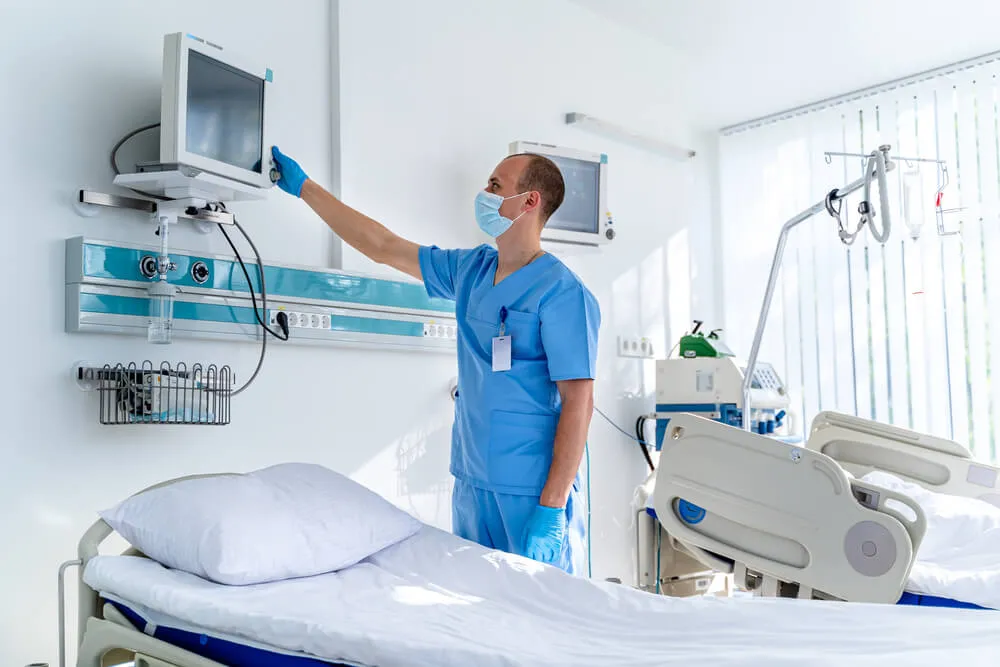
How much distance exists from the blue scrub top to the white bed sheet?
955 millimetres

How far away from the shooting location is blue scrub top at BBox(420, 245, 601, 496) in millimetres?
2336

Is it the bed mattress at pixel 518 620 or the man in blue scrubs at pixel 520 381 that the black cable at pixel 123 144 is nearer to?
the man in blue scrubs at pixel 520 381

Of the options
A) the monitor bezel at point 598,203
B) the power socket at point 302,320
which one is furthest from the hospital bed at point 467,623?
the monitor bezel at point 598,203

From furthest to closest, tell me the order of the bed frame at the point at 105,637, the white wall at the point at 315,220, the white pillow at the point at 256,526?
the white wall at the point at 315,220 → the white pillow at the point at 256,526 → the bed frame at the point at 105,637

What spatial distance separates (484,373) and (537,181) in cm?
55

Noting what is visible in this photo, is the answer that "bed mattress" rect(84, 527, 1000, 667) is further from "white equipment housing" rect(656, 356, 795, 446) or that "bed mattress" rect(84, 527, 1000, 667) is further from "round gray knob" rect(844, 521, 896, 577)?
"white equipment housing" rect(656, 356, 795, 446)

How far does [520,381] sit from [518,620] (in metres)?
0.87

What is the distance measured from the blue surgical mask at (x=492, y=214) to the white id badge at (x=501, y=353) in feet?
1.07

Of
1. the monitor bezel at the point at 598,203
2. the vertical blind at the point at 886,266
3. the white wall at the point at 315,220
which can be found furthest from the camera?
the vertical blind at the point at 886,266

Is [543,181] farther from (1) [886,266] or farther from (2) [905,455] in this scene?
(1) [886,266]

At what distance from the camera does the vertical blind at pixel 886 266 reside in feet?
13.7

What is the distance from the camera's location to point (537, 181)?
2523mm

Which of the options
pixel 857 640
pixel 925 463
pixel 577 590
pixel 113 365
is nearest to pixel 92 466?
pixel 113 365

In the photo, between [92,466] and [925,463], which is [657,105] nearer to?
[925,463]
